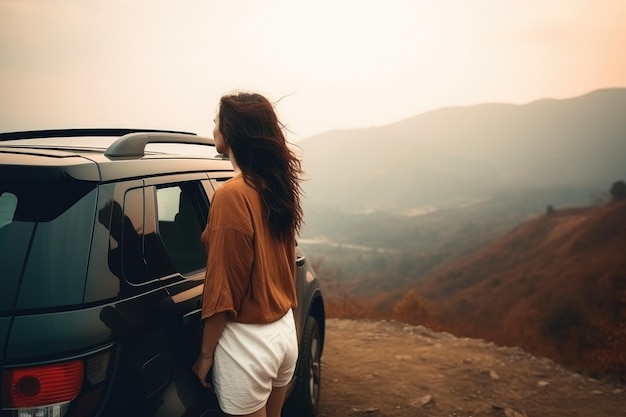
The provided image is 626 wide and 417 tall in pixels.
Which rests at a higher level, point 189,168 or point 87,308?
point 189,168

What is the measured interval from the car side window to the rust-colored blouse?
581 millimetres

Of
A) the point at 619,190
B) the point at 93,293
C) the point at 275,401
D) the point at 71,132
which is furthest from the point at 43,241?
the point at 619,190

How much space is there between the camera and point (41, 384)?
54.0 inches

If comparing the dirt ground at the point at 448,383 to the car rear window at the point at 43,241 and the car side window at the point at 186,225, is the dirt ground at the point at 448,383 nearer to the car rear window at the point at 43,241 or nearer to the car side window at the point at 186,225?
the car side window at the point at 186,225

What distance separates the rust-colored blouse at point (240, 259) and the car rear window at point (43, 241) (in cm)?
39

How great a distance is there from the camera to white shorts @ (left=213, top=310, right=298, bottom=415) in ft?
5.82

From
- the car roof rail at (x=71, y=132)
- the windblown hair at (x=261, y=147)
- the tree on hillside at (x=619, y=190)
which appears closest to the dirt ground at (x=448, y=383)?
the car roof rail at (x=71, y=132)

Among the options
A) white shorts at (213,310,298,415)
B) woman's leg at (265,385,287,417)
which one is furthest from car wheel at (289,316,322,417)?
white shorts at (213,310,298,415)

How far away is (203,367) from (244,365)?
0.14 metres

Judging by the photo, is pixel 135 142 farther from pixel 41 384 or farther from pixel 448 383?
pixel 448 383

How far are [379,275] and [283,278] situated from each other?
92.6 m

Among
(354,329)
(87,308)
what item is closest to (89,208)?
(87,308)

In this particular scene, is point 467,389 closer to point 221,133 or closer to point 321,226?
point 221,133

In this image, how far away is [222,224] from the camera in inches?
67.3
